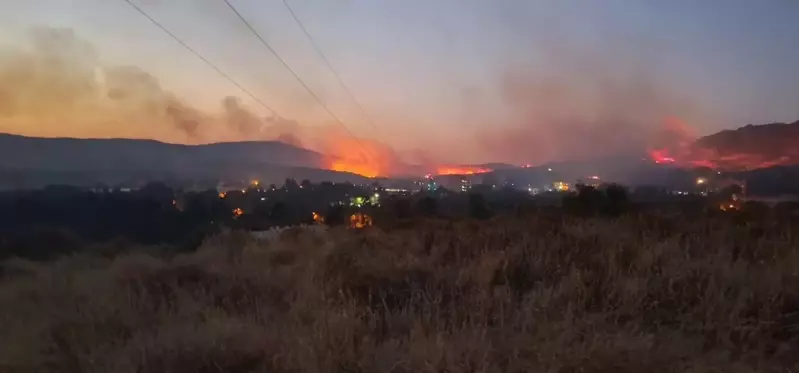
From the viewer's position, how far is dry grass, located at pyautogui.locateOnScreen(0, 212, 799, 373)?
3.98 m

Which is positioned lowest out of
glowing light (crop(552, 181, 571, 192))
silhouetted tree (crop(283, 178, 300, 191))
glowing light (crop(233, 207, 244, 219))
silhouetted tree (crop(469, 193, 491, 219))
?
glowing light (crop(233, 207, 244, 219))

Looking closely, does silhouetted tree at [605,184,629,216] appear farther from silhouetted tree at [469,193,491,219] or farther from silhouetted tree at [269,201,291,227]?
silhouetted tree at [269,201,291,227]

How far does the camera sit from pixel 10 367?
4156 millimetres

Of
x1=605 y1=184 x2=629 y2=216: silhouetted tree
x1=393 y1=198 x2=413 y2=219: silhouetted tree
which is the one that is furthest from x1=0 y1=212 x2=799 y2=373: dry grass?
x1=393 y1=198 x2=413 y2=219: silhouetted tree

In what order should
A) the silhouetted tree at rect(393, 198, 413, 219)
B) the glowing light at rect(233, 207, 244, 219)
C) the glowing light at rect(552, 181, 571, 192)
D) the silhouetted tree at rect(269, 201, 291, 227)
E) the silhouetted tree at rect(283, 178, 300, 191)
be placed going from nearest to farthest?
1. the silhouetted tree at rect(393, 198, 413, 219)
2. the glowing light at rect(552, 181, 571, 192)
3. the silhouetted tree at rect(269, 201, 291, 227)
4. the glowing light at rect(233, 207, 244, 219)
5. the silhouetted tree at rect(283, 178, 300, 191)

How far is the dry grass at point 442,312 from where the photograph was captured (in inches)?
157

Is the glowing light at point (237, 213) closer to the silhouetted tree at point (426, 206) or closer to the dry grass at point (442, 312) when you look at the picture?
the silhouetted tree at point (426, 206)

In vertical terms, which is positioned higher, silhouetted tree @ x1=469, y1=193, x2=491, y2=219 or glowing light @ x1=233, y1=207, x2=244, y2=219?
silhouetted tree @ x1=469, y1=193, x2=491, y2=219

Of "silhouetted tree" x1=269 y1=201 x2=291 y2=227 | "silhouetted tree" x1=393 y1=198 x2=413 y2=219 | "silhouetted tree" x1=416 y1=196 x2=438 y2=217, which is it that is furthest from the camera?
"silhouetted tree" x1=269 y1=201 x2=291 y2=227

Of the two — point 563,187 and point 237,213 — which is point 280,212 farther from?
point 563,187

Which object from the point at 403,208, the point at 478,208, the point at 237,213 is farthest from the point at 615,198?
the point at 237,213

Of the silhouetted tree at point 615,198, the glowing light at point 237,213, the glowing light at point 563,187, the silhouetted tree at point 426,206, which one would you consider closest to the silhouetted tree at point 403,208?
the silhouetted tree at point 426,206

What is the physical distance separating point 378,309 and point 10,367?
2.64 meters

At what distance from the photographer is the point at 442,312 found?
5094mm
